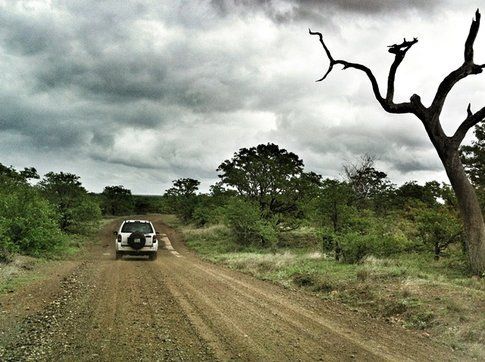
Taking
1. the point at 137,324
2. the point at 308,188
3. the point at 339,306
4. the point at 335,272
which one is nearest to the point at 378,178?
the point at 308,188

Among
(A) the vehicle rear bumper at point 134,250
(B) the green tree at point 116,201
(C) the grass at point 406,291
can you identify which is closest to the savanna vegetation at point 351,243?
(C) the grass at point 406,291

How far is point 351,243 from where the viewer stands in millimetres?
17250

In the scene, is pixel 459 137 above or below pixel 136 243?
above

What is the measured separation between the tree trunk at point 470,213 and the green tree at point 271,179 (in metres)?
20.6

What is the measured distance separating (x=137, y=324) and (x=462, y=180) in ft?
32.6

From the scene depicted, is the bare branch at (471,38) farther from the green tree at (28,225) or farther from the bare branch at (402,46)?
the green tree at (28,225)

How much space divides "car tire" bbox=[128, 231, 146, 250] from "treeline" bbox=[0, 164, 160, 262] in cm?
340

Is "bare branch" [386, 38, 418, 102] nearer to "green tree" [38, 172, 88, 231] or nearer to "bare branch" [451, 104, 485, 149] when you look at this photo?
"bare branch" [451, 104, 485, 149]

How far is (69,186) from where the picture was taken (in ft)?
129

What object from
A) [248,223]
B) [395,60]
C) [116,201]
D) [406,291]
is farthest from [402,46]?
[116,201]

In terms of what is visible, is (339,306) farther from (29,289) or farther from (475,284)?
(29,289)

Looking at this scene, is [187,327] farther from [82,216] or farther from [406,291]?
[82,216]

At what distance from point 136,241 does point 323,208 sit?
909cm

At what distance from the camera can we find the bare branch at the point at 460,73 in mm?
11852
